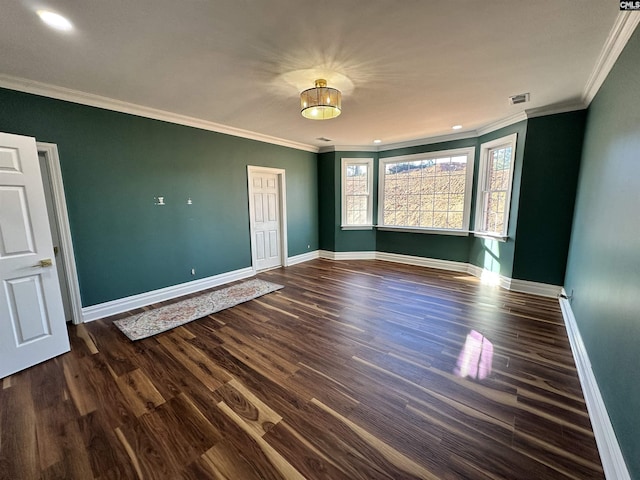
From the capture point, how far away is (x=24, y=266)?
7.45 ft

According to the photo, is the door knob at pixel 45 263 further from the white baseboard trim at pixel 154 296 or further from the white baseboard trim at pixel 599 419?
the white baseboard trim at pixel 599 419

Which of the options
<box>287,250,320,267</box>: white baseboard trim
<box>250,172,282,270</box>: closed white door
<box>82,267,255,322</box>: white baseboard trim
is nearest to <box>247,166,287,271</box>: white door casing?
<box>250,172,282,270</box>: closed white door

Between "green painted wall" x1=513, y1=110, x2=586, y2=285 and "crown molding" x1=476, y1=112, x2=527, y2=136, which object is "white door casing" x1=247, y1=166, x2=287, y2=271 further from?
"green painted wall" x1=513, y1=110, x2=586, y2=285

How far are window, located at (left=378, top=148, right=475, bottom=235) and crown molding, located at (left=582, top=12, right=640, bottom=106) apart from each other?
2.21 metres

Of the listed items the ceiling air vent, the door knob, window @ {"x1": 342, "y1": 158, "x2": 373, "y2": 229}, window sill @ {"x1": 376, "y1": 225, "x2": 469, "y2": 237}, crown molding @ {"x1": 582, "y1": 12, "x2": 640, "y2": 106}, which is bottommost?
window sill @ {"x1": 376, "y1": 225, "x2": 469, "y2": 237}

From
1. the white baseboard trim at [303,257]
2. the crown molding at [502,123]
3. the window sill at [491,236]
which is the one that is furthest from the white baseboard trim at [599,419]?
the white baseboard trim at [303,257]

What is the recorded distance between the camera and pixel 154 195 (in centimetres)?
360

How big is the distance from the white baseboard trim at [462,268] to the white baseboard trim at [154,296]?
2643 millimetres

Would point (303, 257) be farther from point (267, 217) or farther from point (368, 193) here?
point (368, 193)

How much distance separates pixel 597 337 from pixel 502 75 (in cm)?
247

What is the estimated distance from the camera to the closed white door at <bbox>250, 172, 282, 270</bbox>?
16.8 ft

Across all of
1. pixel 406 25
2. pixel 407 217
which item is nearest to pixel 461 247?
pixel 407 217

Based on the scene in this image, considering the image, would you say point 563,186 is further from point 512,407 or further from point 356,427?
point 356,427

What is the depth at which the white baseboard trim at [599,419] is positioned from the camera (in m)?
1.29
